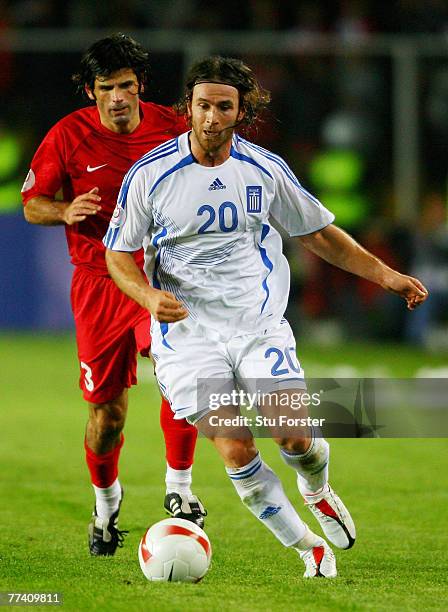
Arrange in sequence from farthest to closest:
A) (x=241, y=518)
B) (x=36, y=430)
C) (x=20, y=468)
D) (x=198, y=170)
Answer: (x=36, y=430) < (x=20, y=468) < (x=241, y=518) < (x=198, y=170)

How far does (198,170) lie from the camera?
5.38 meters

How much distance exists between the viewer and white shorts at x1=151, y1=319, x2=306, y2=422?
5.29m

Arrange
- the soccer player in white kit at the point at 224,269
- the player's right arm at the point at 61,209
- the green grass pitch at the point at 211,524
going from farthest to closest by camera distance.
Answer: the player's right arm at the point at 61,209, the soccer player in white kit at the point at 224,269, the green grass pitch at the point at 211,524

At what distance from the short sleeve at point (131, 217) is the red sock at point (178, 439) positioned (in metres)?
1.19

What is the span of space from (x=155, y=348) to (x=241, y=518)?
1.78 metres

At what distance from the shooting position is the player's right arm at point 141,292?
5012mm

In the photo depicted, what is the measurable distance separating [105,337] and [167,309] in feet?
4.50

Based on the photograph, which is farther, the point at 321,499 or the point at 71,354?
the point at 71,354

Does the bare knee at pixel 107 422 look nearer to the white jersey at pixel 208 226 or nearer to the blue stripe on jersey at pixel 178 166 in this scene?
the white jersey at pixel 208 226

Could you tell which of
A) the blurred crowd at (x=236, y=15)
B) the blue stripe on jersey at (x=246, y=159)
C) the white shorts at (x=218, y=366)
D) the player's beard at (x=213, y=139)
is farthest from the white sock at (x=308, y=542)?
the blurred crowd at (x=236, y=15)

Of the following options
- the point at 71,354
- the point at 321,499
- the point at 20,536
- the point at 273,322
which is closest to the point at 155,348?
the point at 273,322

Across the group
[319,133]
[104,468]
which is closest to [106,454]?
[104,468]

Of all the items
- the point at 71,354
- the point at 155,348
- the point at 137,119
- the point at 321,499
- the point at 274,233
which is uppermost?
the point at 137,119

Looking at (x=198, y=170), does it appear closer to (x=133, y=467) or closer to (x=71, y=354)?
(x=133, y=467)
